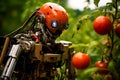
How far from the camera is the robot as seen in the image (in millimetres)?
8250

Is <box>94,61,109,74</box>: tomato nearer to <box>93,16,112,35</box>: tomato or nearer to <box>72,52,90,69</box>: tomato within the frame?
<box>72,52,90,69</box>: tomato

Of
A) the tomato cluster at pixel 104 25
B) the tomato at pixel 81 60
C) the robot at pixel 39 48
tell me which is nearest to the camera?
the tomato cluster at pixel 104 25

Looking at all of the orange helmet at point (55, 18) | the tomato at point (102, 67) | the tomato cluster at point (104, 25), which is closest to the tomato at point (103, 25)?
the tomato cluster at point (104, 25)

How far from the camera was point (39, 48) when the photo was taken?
831 centimetres

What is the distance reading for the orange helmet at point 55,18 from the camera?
862 centimetres

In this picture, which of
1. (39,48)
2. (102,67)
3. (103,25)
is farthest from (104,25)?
(39,48)

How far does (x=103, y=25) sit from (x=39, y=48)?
3.85 ft

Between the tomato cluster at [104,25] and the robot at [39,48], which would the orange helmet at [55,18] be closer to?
the robot at [39,48]

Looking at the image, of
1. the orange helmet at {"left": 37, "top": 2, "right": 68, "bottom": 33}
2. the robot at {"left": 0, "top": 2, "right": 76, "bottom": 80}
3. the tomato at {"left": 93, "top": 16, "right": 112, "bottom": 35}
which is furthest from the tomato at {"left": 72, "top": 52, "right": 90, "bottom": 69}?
the orange helmet at {"left": 37, "top": 2, "right": 68, "bottom": 33}

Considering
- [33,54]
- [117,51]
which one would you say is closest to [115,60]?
[117,51]

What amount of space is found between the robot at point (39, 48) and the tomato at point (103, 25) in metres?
1.07

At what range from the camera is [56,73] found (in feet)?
29.8

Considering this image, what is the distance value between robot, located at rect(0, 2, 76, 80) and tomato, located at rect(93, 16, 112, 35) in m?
1.07

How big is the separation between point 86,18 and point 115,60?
2.51 ft
